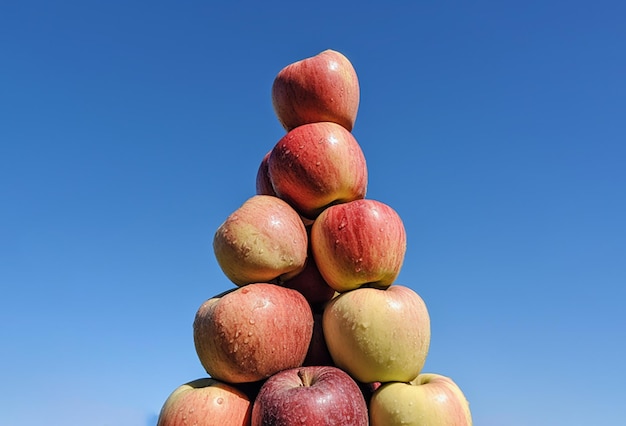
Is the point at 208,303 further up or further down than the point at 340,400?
further up

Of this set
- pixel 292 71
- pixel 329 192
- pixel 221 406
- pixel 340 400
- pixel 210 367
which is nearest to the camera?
pixel 340 400

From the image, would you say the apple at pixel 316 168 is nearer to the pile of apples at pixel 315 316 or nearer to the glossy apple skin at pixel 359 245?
the pile of apples at pixel 315 316

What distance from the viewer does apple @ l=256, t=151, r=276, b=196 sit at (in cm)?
416

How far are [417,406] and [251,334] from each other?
0.98m

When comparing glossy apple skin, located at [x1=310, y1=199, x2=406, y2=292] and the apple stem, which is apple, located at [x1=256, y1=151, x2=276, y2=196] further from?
the apple stem

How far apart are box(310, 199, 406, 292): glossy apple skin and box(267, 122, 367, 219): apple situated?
0.18 m

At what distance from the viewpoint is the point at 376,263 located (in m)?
3.32

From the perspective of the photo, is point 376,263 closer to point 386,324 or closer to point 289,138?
point 386,324

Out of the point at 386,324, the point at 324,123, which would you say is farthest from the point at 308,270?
the point at 324,123

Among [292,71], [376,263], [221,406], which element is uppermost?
[292,71]

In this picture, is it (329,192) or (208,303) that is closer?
(208,303)

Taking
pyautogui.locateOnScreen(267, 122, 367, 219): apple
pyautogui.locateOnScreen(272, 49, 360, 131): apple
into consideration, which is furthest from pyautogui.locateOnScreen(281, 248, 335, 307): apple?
pyautogui.locateOnScreen(272, 49, 360, 131): apple

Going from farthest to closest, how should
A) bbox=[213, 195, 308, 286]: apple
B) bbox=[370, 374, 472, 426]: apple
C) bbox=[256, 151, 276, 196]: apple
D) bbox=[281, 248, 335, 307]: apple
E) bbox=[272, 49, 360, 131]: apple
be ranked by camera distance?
Answer: bbox=[256, 151, 276, 196]: apple, bbox=[272, 49, 360, 131]: apple, bbox=[281, 248, 335, 307]: apple, bbox=[213, 195, 308, 286]: apple, bbox=[370, 374, 472, 426]: apple

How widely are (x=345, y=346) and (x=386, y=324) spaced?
27 centimetres
